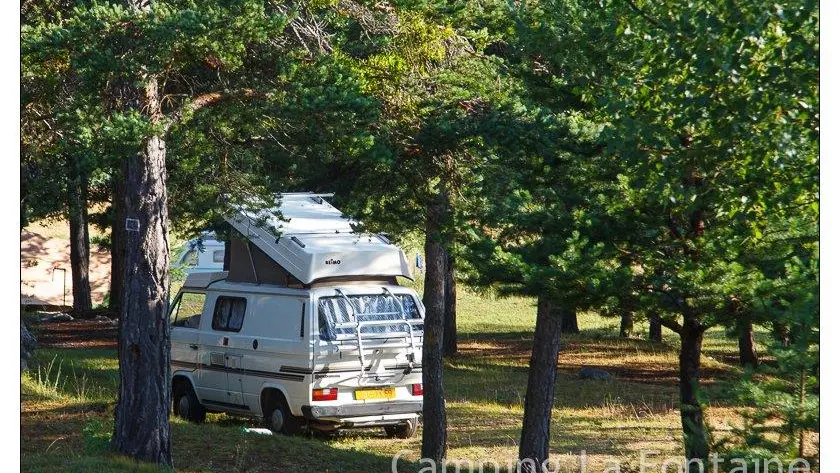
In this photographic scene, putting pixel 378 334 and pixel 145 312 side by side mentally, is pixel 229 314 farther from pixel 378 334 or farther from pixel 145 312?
pixel 145 312

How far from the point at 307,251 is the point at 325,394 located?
6.38ft

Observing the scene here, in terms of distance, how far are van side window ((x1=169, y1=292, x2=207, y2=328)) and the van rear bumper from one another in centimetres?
296

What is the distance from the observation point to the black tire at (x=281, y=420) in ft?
49.8

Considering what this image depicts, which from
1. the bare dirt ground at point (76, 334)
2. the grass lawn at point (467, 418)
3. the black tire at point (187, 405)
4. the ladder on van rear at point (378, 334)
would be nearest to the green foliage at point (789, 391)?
the grass lawn at point (467, 418)

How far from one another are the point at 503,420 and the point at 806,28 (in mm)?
13009

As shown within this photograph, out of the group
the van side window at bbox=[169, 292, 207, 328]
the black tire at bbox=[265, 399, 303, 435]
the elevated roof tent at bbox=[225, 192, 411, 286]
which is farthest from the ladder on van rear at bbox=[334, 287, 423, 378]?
the van side window at bbox=[169, 292, 207, 328]

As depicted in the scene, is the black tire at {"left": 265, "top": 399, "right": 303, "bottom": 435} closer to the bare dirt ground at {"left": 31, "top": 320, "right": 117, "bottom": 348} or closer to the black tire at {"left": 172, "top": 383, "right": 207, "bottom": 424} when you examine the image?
the black tire at {"left": 172, "top": 383, "right": 207, "bottom": 424}

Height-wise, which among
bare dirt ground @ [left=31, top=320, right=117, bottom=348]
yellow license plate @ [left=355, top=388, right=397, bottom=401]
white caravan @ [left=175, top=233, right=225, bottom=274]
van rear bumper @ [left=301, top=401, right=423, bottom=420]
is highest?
white caravan @ [left=175, top=233, right=225, bottom=274]

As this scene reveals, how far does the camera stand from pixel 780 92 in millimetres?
6180

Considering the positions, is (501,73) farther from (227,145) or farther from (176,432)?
(176,432)

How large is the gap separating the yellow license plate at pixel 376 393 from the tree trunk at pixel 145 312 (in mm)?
4424

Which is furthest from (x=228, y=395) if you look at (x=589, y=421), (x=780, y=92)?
(x=780, y=92)

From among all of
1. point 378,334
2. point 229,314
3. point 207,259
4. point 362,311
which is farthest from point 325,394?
point 207,259

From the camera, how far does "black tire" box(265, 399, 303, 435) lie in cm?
1517
